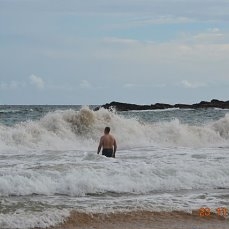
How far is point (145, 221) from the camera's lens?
9.10 meters

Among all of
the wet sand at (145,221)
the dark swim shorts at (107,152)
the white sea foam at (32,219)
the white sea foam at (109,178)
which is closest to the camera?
the white sea foam at (32,219)

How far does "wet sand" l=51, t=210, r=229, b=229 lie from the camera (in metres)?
8.78

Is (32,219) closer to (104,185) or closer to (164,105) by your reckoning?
(104,185)

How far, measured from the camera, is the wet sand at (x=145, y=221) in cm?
878

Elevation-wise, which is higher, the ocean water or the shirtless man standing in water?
the shirtless man standing in water

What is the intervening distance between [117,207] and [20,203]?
5.85ft

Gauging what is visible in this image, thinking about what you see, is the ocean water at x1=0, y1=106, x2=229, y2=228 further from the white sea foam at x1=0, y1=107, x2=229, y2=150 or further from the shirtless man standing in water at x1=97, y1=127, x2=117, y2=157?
the white sea foam at x1=0, y1=107, x2=229, y2=150

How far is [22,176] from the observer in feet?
37.5

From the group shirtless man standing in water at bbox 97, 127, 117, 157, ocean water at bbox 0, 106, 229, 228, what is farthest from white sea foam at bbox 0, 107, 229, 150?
shirtless man standing in water at bbox 97, 127, 117, 157
